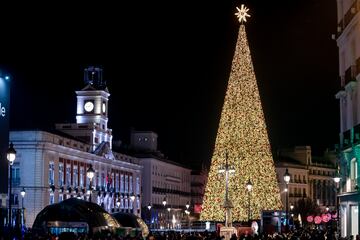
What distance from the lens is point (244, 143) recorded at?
217ft

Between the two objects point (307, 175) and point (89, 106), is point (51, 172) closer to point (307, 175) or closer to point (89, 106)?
point (89, 106)

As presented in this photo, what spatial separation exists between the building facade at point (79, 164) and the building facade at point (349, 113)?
3303cm

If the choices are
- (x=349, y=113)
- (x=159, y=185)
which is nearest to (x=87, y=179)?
(x=159, y=185)

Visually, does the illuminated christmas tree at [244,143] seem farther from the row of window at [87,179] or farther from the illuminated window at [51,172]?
the row of window at [87,179]

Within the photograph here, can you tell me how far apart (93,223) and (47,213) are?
7.43 feet

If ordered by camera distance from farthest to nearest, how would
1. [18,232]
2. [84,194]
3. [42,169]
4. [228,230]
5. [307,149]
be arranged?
[307,149] < [84,194] < [42,169] < [228,230] < [18,232]

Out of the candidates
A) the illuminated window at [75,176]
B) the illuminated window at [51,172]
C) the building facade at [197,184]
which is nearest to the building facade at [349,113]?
the illuminated window at [51,172]

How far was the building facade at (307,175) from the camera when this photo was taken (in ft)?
509

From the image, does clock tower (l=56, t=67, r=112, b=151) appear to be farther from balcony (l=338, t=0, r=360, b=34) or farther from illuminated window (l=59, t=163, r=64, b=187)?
balcony (l=338, t=0, r=360, b=34)

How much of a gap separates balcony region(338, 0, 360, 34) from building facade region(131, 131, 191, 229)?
297 ft

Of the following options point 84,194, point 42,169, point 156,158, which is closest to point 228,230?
point 42,169

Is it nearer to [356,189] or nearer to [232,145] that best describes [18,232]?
[356,189]

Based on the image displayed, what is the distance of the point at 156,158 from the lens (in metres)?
144

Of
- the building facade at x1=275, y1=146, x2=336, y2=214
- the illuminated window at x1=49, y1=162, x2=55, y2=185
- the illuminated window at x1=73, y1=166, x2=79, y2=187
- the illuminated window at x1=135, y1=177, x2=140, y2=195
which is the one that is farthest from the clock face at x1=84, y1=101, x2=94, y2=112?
the building facade at x1=275, y1=146, x2=336, y2=214
